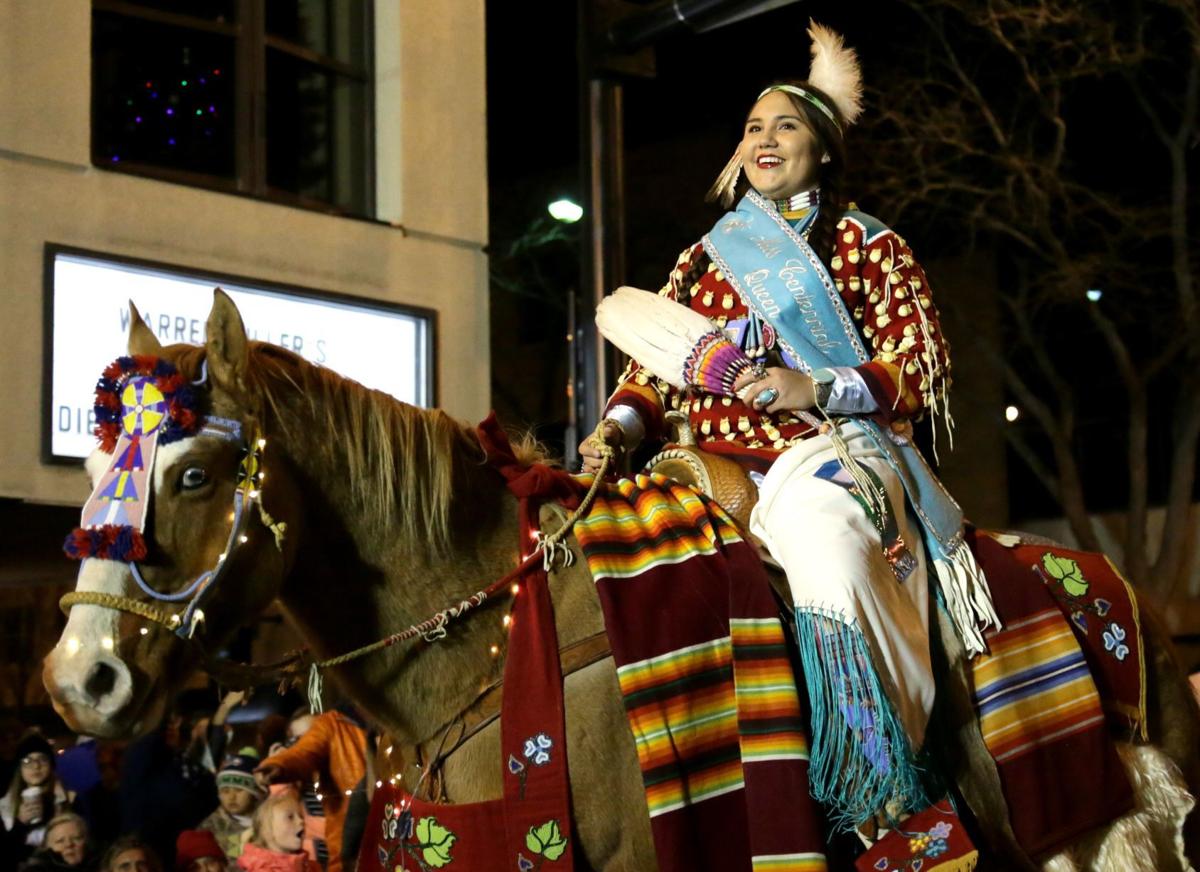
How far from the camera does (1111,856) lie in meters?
4.60

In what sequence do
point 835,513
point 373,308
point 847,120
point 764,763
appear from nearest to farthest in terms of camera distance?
point 764,763, point 835,513, point 847,120, point 373,308

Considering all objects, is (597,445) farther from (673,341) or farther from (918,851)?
(918,851)

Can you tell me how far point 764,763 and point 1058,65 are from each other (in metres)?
13.9

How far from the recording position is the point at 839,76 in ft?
16.6

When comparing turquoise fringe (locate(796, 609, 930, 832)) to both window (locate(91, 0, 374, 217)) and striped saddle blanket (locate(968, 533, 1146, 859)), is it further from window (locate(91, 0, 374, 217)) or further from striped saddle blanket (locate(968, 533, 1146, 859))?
window (locate(91, 0, 374, 217))

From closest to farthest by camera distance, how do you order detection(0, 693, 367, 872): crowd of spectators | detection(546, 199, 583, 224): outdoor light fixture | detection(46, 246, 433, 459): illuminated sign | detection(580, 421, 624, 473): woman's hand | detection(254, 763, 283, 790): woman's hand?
detection(580, 421, 624, 473): woman's hand → detection(0, 693, 367, 872): crowd of spectators → detection(254, 763, 283, 790): woman's hand → detection(46, 246, 433, 459): illuminated sign → detection(546, 199, 583, 224): outdoor light fixture

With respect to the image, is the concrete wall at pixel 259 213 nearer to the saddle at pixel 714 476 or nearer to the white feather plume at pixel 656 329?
the white feather plume at pixel 656 329

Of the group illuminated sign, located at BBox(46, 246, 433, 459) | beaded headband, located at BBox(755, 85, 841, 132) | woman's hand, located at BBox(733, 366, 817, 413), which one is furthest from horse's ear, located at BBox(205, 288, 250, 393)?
illuminated sign, located at BBox(46, 246, 433, 459)

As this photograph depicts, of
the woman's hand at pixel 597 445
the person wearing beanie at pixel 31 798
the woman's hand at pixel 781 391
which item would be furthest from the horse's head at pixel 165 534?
the person wearing beanie at pixel 31 798

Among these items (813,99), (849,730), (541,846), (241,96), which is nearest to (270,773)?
(541,846)

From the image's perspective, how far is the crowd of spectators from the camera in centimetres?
700

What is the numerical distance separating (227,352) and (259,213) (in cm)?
596

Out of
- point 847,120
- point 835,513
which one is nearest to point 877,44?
point 847,120

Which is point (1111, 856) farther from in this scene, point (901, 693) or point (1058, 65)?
point (1058, 65)
